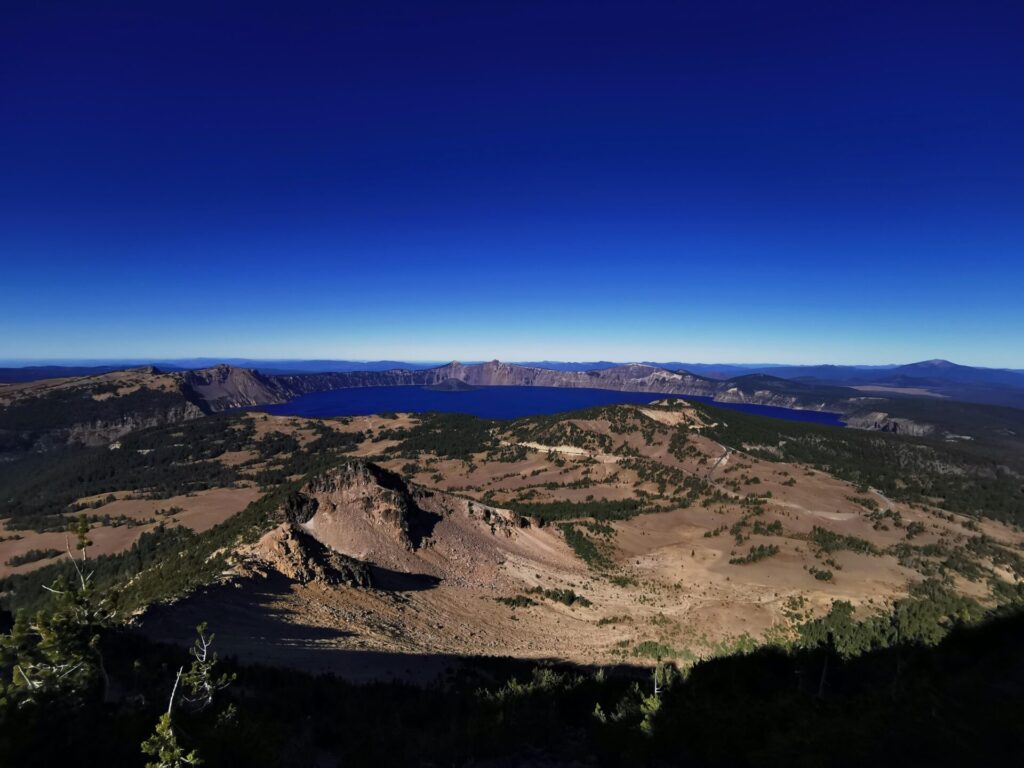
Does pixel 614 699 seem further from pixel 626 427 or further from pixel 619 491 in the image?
pixel 626 427

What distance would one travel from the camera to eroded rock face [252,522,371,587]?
26375mm

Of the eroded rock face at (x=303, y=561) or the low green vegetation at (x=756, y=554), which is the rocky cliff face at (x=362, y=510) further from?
the low green vegetation at (x=756, y=554)

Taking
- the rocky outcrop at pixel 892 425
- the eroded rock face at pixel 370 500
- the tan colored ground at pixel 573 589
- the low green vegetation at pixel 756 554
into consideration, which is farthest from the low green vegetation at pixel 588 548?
the rocky outcrop at pixel 892 425

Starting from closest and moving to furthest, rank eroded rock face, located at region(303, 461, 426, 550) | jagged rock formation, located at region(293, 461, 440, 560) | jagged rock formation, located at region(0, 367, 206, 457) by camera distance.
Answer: jagged rock formation, located at region(293, 461, 440, 560), eroded rock face, located at region(303, 461, 426, 550), jagged rock formation, located at region(0, 367, 206, 457)

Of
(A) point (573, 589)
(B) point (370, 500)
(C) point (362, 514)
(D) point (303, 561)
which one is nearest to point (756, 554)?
(A) point (573, 589)

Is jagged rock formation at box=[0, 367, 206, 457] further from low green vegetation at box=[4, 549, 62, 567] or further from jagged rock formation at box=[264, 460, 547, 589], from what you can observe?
jagged rock formation at box=[264, 460, 547, 589]

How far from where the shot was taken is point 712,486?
67125 millimetres

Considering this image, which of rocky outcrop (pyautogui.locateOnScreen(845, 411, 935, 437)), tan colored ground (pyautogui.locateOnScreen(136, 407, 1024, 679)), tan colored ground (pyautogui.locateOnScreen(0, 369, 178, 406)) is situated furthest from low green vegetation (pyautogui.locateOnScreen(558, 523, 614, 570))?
tan colored ground (pyautogui.locateOnScreen(0, 369, 178, 406))

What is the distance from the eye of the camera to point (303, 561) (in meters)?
26.9

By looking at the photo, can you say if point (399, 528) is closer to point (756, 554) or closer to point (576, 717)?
point (576, 717)

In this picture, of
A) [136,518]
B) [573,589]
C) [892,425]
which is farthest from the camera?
[892,425]

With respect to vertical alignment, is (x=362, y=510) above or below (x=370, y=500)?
below

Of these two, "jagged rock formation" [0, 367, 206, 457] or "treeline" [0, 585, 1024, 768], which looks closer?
"treeline" [0, 585, 1024, 768]

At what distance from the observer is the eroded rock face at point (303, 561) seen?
26375 millimetres
